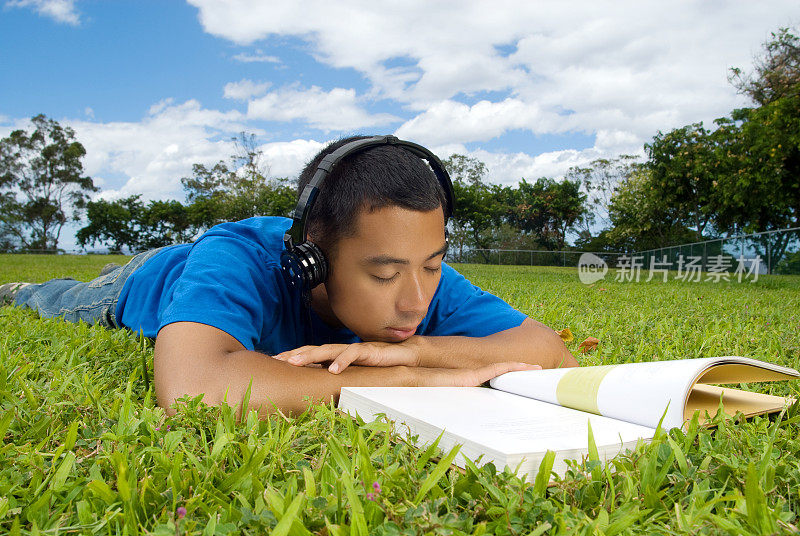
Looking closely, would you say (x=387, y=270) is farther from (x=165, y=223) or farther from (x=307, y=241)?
(x=165, y=223)

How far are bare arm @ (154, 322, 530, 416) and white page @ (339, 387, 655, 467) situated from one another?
8cm

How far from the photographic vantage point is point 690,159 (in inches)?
880

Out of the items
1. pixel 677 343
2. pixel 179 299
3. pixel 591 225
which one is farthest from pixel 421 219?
pixel 591 225

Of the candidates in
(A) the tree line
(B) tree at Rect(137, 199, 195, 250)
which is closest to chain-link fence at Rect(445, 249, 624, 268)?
(A) the tree line

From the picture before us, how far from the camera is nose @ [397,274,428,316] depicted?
6.73 feet

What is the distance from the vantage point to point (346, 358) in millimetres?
1840

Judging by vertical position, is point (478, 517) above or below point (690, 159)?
below

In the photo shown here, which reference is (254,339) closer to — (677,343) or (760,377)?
(760,377)

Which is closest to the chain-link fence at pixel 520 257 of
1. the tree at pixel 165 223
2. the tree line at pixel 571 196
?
the tree line at pixel 571 196

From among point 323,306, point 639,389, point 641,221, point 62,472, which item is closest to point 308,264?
point 323,306

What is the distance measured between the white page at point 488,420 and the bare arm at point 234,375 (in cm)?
8

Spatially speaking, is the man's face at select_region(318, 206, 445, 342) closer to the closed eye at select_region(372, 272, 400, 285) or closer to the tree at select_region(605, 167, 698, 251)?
the closed eye at select_region(372, 272, 400, 285)

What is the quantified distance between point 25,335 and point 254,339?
1678 mm

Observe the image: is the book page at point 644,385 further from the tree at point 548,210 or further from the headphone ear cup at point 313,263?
the tree at point 548,210
